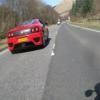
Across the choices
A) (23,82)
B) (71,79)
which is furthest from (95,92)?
(23,82)

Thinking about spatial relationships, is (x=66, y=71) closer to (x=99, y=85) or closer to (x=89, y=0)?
(x=99, y=85)

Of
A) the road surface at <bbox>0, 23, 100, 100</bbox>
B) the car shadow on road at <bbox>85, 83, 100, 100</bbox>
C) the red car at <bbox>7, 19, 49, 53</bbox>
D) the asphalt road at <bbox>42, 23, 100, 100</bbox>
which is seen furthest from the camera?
the red car at <bbox>7, 19, 49, 53</bbox>

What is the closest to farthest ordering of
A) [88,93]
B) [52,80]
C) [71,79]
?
1. [88,93]
2. [71,79]
3. [52,80]

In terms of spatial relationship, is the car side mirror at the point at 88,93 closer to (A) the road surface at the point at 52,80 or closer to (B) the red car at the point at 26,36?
(A) the road surface at the point at 52,80

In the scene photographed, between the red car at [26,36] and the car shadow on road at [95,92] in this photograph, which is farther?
the red car at [26,36]

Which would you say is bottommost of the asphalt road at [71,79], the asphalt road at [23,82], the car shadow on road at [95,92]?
the asphalt road at [23,82]

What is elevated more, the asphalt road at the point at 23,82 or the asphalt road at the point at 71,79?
the asphalt road at the point at 71,79

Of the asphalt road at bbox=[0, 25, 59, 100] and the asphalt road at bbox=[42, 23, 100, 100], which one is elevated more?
the asphalt road at bbox=[42, 23, 100, 100]

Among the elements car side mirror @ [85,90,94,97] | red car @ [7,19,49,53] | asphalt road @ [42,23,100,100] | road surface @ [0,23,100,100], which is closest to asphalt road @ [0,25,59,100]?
road surface @ [0,23,100,100]

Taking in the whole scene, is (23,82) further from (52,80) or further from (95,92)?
(95,92)

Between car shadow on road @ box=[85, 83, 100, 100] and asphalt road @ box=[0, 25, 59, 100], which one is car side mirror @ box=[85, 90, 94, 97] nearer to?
car shadow on road @ box=[85, 83, 100, 100]

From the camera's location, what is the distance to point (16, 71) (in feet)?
28.0

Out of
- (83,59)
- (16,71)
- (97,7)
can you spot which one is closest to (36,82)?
(16,71)

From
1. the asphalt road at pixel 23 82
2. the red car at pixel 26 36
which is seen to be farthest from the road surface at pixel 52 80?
the red car at pixel 26 36
